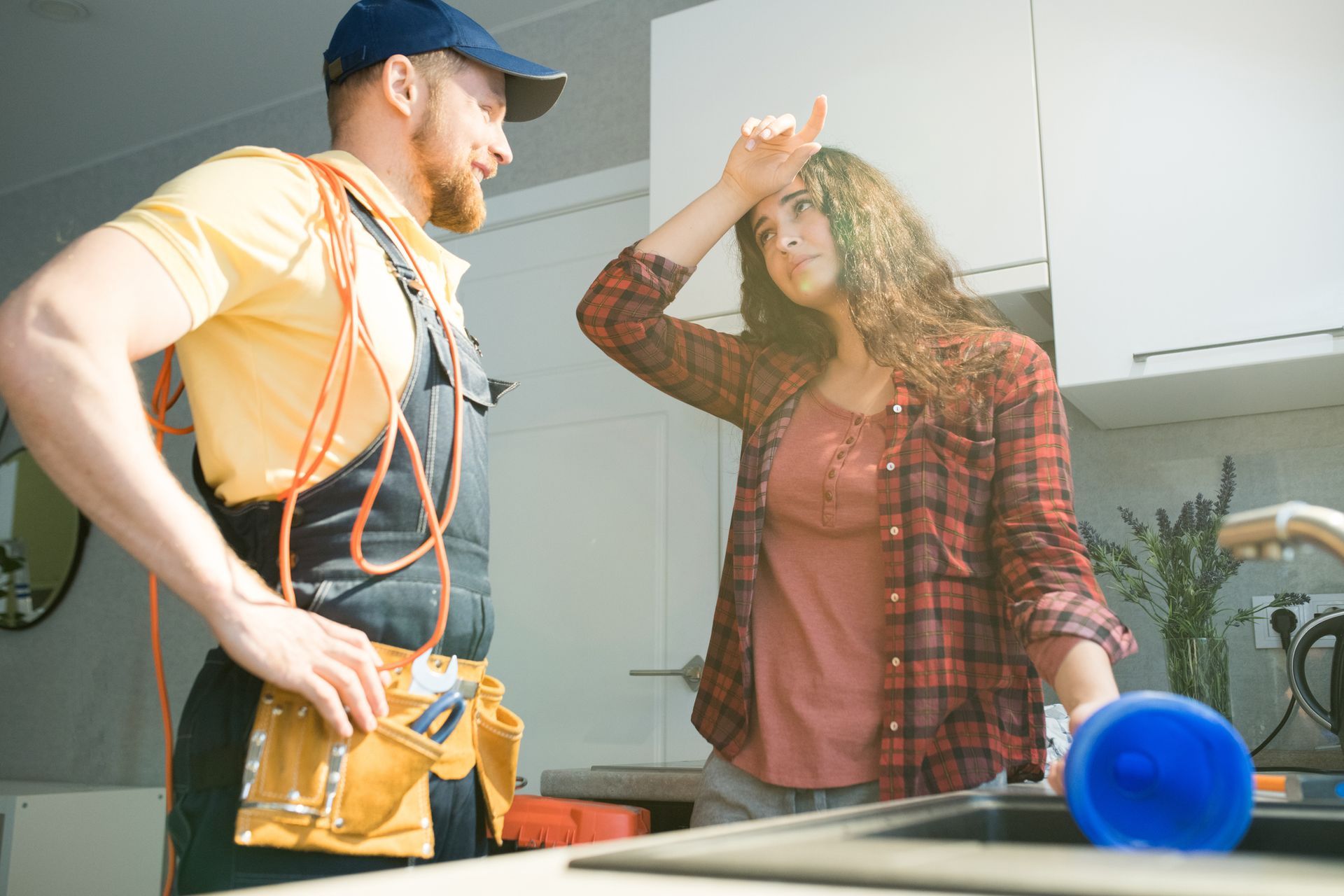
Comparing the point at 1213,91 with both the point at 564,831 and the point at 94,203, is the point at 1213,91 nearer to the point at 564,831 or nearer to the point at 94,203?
the point at 564,831

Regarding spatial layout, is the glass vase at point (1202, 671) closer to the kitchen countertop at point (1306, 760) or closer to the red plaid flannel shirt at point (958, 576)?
the kitchen countertop at point (1306, 760)

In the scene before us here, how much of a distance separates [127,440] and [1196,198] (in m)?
A: 1.34

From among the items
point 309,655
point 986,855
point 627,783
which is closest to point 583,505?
point 627,783

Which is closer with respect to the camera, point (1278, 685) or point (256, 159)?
point (256, 159)

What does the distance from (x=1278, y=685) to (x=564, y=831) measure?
1060 mm

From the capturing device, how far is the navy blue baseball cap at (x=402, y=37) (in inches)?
49.5

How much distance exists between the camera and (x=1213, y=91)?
1.55 meters

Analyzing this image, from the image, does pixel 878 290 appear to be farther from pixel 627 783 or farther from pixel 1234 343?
pixel 627 783

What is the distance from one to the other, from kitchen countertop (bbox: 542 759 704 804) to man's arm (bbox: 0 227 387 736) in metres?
0.69

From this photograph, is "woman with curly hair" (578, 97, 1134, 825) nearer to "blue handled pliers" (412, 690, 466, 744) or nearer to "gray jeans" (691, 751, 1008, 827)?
"gray jeans" (691, 751, 1008, 827)

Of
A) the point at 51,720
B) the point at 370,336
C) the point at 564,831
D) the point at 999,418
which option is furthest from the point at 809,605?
the point at 51,720

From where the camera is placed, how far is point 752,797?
123 centimetres

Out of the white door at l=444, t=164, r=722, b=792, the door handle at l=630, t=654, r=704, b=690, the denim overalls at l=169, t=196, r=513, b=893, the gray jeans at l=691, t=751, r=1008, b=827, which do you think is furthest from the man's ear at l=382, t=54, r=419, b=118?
the door handle at l=630, t=654, r=704, b=690

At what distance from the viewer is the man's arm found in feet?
2.58
